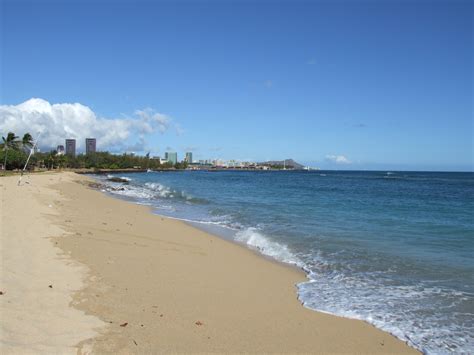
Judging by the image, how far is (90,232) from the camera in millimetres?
12812

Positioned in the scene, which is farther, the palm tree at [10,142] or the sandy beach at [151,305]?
the palm tree at [10,142]

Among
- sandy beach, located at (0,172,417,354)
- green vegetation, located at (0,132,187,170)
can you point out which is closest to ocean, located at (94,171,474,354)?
sandy beach, located at (0,172,417,354)

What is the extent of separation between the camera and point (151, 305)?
652cm

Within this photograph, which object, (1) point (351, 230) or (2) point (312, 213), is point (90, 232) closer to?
(1) point (351, 230)

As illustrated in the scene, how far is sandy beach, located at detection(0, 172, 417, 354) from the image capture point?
203 inches

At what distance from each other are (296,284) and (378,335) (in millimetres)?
2945

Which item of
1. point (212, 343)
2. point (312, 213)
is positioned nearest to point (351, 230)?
point (312, 213)

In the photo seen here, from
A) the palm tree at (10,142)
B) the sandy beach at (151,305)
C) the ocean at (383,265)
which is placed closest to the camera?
the sandy beach at (151,305)

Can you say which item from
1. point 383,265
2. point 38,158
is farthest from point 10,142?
point 383,265

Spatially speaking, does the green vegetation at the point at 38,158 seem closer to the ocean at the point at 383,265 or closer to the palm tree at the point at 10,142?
the palm tree at the point at 10,142

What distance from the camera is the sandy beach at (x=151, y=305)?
515 centimetres

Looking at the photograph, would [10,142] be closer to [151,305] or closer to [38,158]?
[38,158]

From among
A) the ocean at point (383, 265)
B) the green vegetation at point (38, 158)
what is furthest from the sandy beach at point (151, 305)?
the green vegetation at point (38, 158)

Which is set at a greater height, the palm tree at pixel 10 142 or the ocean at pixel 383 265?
the palm tree at pixel 10 142
